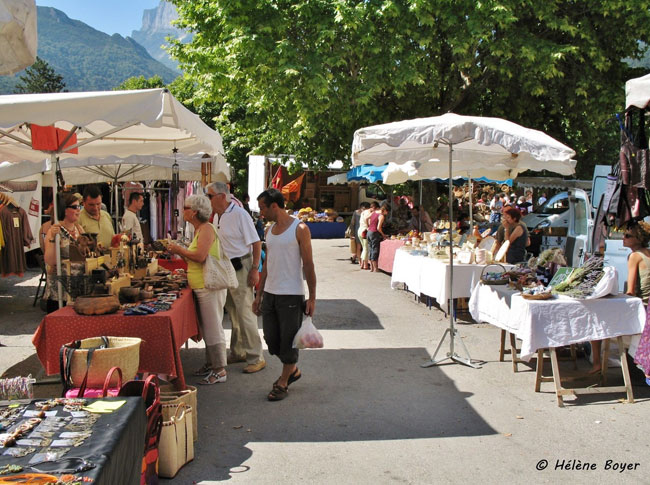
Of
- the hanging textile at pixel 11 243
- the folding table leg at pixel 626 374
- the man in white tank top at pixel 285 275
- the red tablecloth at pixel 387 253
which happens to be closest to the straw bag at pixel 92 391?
the man in white tank top at pixel 285 275

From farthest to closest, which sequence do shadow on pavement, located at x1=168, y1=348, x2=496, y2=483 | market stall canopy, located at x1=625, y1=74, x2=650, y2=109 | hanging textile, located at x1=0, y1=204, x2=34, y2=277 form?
hanging textile, located at x1=0, y1=204, x2=34, y2=277 < market stall canopy, located at x1=625, y1=74, x2=650, y2=109 < shadow on pavement, located at x1=168, y1=348, x2=496, y2=483

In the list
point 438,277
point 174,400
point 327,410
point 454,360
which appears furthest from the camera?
point 438,277

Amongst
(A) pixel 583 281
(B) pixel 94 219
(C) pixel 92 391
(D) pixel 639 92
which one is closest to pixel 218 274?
(C) pixel 92 391

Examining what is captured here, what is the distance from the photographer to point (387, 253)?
558 inches

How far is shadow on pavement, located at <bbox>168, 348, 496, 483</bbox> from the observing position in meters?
4.70

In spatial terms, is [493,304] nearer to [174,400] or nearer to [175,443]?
[174,400]

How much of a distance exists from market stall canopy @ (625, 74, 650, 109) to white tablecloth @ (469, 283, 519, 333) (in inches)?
87.7

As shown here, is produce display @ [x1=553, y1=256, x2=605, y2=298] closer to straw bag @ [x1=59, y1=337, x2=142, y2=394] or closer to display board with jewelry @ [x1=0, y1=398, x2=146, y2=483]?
straw bag @ [x1=59, y1=337, x2=142, y2=394]

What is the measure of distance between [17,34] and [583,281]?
17.4 ft

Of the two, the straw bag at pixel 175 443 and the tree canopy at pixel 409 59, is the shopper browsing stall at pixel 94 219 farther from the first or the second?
the tree canopy at pixel 409 59

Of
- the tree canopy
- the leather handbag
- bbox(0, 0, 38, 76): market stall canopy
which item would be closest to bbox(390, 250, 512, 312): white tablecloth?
the tree canopy

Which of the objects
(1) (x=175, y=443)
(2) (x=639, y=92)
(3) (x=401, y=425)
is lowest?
(3) (x=401, y=425)

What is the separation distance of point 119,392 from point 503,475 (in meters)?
2.67

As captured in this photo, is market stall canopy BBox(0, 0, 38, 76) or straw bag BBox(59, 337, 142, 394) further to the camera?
straw bag BBox(59, 337, 142, 394)
